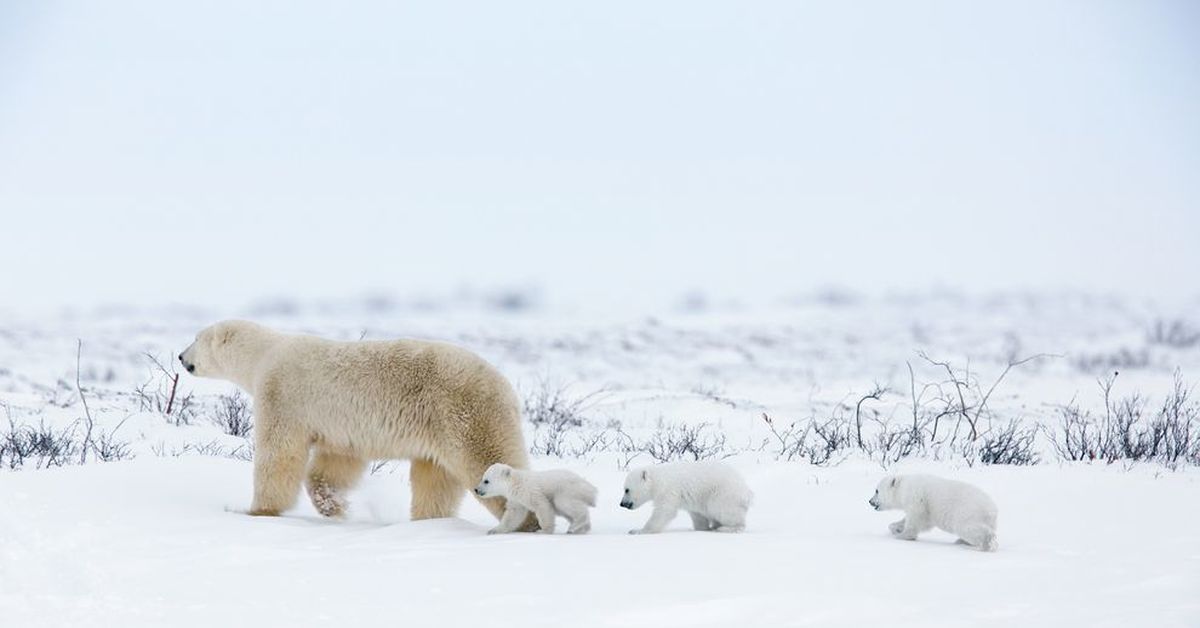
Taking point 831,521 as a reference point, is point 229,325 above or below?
above

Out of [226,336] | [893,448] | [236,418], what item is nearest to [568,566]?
[226,336]

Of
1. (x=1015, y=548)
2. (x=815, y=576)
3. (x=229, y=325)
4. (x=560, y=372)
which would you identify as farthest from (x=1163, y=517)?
(x=560, y=372)

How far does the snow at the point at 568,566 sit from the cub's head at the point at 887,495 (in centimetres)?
14

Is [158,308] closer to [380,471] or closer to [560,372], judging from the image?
[560,372]

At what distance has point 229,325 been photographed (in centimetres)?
641

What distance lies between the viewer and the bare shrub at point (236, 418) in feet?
29.7

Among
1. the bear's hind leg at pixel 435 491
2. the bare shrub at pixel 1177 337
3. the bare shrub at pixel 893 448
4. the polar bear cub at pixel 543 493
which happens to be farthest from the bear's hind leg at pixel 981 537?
the bare shrub at pixel 1177 337

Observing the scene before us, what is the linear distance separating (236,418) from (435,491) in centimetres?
380

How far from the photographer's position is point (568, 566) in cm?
428

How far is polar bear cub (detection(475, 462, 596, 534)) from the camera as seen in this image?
5.25 metres

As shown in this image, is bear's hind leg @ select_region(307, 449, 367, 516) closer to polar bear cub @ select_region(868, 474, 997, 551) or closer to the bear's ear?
the bear's ear

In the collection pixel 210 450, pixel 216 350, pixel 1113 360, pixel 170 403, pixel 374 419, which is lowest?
pixel 210 450

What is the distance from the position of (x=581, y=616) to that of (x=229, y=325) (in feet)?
11.6

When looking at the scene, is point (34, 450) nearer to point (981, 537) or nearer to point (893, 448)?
point (981, 537)
